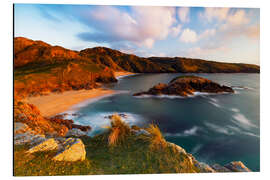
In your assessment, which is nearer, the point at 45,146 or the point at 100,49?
the point at 45,146

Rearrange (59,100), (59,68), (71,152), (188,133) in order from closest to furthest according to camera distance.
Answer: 1. (71,152)
2. (188,133)
3. (59,100)
4. (59,68)

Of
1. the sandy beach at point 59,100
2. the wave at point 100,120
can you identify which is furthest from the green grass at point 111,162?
the sandy beach at point 59,100

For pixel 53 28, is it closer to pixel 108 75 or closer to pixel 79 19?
pixel 79 19

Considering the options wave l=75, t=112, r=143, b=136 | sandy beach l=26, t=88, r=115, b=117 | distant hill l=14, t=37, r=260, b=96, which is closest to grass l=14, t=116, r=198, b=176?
wave l=75, t=112, r=143, b=136

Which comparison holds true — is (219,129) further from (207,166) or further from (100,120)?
(100,120)

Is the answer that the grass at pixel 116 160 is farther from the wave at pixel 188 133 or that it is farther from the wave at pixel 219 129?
the wave at pixel 219 129

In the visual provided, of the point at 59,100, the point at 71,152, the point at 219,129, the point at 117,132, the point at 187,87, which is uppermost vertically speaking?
the point at 187,87

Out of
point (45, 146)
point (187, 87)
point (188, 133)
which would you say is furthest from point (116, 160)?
point (187, 87)
